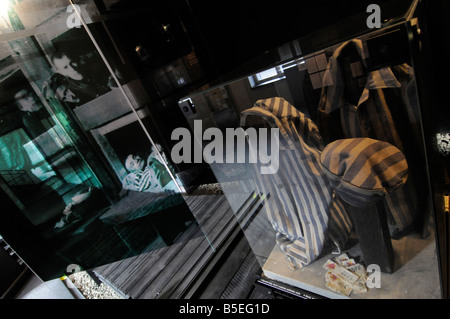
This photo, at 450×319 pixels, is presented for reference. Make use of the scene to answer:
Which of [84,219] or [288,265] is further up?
[84,219]

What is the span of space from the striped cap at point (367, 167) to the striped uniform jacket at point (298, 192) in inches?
3.0

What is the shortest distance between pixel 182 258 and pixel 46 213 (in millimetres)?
1070

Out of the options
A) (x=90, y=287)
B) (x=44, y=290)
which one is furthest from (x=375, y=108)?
(x=44, y=290)

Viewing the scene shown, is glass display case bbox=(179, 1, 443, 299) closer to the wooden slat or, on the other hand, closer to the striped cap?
the striped cap

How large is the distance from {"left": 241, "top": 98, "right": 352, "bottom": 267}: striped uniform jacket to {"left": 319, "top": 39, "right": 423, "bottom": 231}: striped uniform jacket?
9 centimetres

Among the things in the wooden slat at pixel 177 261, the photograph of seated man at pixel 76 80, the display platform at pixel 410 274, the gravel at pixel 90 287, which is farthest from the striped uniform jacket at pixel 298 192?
the gravel at pixel 90 287

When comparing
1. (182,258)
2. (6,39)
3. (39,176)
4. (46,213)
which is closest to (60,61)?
(6,39)

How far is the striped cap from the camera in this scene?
0.56 m

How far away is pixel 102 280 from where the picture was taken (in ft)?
6.28

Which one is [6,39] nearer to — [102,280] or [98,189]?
[98,189]

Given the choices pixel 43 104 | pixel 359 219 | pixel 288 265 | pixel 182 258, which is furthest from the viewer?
pixel 182 258

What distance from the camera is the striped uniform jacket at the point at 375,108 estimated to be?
0.51 metres

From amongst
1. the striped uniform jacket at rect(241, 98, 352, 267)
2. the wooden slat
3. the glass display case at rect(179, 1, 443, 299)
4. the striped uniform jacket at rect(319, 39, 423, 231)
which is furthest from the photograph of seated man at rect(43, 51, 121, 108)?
the striped uniform jacket at rect(319, 39, 423, 231)

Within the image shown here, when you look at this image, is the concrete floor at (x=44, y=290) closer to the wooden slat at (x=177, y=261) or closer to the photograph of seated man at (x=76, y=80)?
the wooden slat at (x=177, y=261)
